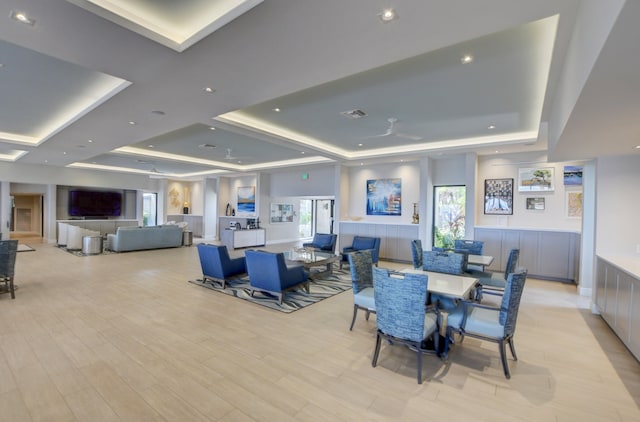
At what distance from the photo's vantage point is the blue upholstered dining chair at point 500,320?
9.10ft

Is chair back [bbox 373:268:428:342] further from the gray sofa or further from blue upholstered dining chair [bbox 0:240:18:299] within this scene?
the gray sofa

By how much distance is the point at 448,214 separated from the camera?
28.0ft

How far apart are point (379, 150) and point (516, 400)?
6593mm

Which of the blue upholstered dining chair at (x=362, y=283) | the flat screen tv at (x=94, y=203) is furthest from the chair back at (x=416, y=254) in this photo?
the flat screen tv at (x=94, y=203)

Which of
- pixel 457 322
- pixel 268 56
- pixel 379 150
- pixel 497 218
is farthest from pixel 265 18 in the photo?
pixel 497 218

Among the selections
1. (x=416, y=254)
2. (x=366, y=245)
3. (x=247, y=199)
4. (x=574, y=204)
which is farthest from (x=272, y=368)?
(x=247, y=199)

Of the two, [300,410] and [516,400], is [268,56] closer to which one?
[300,410]

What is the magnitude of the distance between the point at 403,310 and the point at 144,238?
10.1 meters

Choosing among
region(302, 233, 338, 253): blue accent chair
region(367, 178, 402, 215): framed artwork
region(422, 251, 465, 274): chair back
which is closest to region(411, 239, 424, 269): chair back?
region(422, 251, 465, 274): chair back

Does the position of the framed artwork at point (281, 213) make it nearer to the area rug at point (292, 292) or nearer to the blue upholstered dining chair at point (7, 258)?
the area rug at point (292, 292)

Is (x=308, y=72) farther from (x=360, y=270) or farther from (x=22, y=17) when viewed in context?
(x=360, y=270)

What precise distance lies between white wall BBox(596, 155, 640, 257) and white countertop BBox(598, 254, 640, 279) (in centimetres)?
11

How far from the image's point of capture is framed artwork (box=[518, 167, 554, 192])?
6906 mm

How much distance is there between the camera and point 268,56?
9.18 ft
